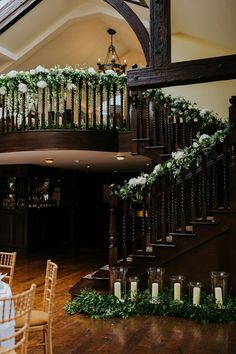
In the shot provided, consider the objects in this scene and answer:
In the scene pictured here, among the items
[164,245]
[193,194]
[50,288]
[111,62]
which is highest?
[111,62]

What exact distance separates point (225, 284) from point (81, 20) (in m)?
9.05

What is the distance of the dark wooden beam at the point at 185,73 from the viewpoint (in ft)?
14.3

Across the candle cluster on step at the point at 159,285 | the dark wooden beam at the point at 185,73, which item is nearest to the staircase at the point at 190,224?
the candle cluster on step at the point at 159,285

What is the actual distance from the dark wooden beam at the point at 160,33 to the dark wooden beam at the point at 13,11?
653 centimetres

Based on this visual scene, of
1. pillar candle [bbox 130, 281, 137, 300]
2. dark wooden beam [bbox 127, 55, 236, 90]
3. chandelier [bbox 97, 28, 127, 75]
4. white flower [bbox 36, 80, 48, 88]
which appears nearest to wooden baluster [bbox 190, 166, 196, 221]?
pillar candle [bbox 130, 281, 137, 300]

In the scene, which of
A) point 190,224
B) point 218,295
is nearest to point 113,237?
point 190,224

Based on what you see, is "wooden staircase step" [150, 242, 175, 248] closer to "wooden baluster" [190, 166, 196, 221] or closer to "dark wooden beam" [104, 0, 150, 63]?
"wooden baluster" [190, 166, 196, 221]

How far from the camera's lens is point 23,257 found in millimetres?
10188

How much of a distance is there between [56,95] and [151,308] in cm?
406

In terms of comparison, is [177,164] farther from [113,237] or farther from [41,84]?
[41,84]

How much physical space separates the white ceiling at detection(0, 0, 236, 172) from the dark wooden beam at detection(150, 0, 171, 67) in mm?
2357

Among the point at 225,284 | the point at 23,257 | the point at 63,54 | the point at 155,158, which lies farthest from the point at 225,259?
the point at 63,54

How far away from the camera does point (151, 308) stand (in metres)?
5.50

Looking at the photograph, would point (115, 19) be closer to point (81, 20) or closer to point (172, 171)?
point (81, 20)
